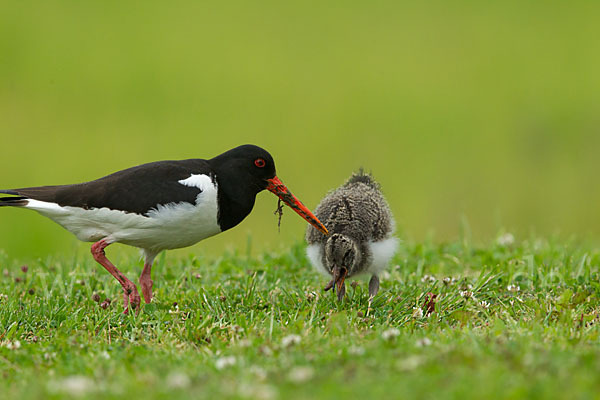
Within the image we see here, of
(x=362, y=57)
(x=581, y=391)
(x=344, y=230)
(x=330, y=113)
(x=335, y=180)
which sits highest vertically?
(x=362, y=57)

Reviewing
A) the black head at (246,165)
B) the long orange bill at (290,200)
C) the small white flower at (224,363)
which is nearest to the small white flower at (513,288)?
the long orange bill at (290,200)

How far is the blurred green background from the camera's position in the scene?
17.0 metres

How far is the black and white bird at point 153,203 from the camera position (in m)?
6.88

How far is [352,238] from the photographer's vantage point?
7.26 metres

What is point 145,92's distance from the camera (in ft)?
65.4

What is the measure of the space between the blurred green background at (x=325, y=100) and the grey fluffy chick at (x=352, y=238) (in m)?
6.96

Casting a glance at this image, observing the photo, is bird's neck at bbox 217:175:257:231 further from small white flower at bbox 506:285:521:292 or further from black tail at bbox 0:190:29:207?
small white flower at bbox 506:285:521:292

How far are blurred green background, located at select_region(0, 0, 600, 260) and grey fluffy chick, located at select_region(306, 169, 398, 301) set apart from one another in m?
6.96

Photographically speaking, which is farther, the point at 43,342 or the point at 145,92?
the point at 145,92

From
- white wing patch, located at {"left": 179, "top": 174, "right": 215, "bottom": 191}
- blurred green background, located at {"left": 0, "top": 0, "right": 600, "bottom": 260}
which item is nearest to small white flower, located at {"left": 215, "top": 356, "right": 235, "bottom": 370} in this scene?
white wing patch, located at {"left": 179, "top": 174, "right": 215, "bottom": 191}

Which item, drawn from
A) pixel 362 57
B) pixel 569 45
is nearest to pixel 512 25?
pixel 569 45

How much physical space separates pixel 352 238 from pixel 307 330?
160 cm

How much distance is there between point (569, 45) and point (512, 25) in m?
1.76

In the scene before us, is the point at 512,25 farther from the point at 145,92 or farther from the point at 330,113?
the point at 145,92
